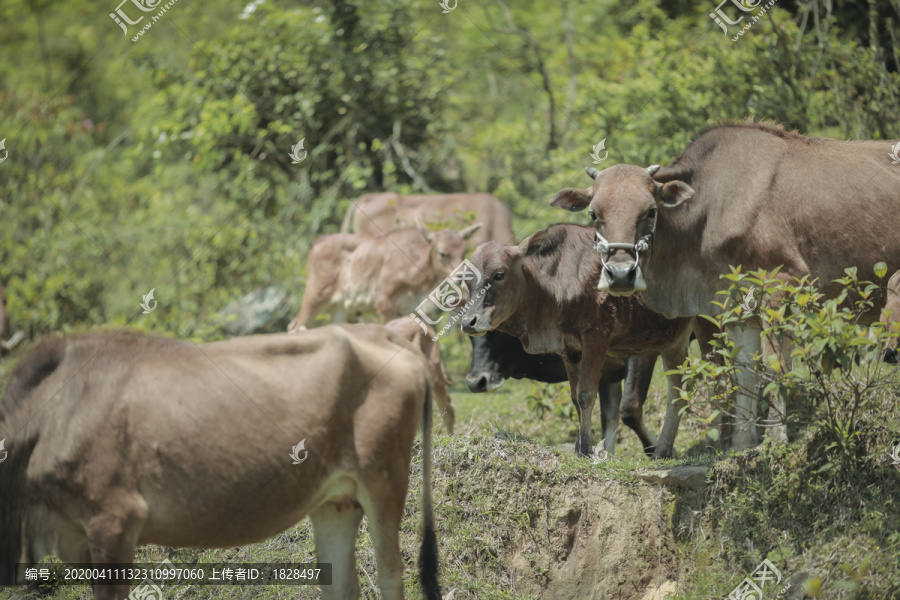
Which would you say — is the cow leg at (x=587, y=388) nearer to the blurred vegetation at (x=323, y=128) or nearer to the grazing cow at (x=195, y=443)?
the grazing cow at (x=195, y=443)

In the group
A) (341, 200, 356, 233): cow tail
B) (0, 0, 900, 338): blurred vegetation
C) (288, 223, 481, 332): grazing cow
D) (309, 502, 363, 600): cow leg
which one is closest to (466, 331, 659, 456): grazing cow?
(309, 502, 363, 600): cow leg

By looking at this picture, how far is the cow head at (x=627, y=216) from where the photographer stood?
7.06 metres

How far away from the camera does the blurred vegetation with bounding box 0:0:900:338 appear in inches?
486

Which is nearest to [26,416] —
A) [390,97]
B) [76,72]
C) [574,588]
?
[574,588]

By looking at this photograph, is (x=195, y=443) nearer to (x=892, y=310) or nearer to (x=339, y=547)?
(x=339, y=547)

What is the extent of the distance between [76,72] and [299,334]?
2235cm

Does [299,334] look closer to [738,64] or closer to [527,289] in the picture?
[527,289]

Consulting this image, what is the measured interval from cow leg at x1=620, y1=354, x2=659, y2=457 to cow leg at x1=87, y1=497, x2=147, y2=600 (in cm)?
479

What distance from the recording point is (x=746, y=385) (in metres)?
7.39

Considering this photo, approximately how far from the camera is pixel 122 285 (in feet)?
56.1

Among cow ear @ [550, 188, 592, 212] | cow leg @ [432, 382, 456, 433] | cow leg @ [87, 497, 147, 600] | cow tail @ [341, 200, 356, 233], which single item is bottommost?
cow tail @ [341, 200, 356, 233]

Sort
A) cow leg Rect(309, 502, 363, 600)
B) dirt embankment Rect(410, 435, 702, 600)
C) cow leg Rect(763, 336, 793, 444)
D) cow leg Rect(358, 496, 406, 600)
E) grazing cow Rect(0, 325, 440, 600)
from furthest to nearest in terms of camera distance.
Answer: dirt embankment Rect(410, 435, 702, 600), cow leg Rect(763, 336, 793, 444), cow leg Rect(309, 502, 363, 600), cow leg Rect(358, 496, 406, 600), grazing cow Rect(0, 325, 440, 600)

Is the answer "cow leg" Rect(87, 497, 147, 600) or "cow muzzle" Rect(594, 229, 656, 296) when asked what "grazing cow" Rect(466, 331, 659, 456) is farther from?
"cow leg" Rect(87, 497, 147, 600)

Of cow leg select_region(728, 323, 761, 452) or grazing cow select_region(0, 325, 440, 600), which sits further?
cow leg select_region(728, 323, 761, 452)
